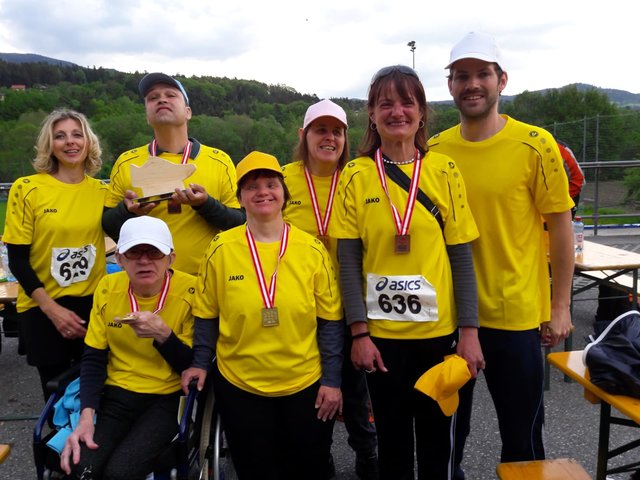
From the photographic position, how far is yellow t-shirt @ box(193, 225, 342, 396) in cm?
193

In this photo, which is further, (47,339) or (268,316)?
(47,339)

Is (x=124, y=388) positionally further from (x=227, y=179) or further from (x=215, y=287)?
(x=227, y=179)

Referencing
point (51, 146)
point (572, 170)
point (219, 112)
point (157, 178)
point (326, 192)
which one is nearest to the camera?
point (157, 178)

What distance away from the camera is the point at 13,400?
392 centimetres

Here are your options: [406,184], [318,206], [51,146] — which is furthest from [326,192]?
[51,146]

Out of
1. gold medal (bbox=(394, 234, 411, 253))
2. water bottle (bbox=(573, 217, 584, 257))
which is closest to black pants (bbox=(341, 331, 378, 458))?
gold medal (bbox=(394, 234, 411, 253))

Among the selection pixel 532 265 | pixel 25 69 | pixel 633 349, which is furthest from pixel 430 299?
pixel 25 69

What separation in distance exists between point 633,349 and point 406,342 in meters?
0.79

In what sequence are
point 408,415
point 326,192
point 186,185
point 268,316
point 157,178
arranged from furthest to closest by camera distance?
point 326,192
point 186,185
point 157,178
point 408,415
point 268,316

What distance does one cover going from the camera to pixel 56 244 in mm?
2557

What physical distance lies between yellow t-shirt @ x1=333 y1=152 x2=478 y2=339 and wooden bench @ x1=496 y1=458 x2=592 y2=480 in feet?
1.76

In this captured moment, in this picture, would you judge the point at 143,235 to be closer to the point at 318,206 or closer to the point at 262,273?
the point at 262,273

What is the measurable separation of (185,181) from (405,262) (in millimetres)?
1150

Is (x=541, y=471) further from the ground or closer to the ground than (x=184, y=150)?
closer to the ground
